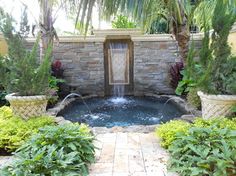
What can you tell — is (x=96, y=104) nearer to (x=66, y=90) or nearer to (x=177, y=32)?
(x=66, y=90)

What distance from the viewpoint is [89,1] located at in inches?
132

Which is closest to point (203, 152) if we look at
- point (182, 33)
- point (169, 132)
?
point (169, 132)

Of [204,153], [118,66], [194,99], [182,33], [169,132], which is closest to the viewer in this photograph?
[204,153]

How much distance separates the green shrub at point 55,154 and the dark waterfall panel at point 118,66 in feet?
17.2

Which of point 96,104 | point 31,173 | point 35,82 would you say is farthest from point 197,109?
point 31,173

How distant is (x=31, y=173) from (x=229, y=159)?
176 cm

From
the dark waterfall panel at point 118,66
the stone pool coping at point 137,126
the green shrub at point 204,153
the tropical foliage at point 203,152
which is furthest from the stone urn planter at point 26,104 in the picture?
the dark waterfall panel at point 118,66

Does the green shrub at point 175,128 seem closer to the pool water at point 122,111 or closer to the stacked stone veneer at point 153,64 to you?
the pool water at point 122,111

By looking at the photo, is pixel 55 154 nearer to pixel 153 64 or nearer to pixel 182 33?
pixel 182 33

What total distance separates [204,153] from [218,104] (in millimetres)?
1612

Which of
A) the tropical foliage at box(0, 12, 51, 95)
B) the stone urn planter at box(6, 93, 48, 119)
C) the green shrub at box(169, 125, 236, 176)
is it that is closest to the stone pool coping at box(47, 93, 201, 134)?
the stone urn planter at box(6, 93, 48, 119)

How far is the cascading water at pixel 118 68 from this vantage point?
8508 millimetres

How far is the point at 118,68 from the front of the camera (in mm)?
8594

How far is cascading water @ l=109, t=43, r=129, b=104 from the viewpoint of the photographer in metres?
8.51
